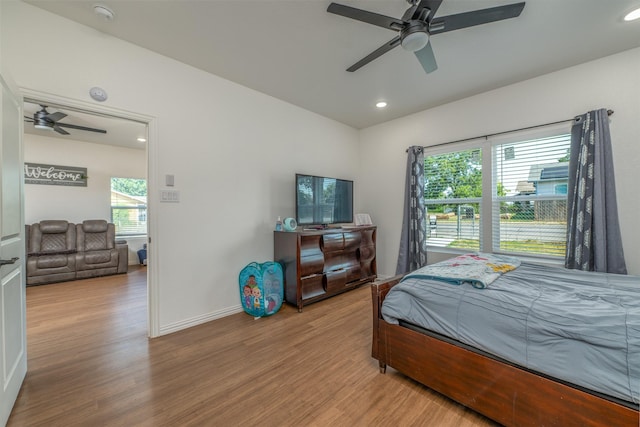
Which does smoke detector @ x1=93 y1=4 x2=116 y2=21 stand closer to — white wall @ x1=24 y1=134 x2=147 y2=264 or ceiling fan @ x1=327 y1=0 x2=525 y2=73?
ceiling fan @ x1=327 y1=0 x2=525 y2=73

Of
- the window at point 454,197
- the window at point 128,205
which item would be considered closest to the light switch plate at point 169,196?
the window at point 454,197

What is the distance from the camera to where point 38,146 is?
4656 millimetres

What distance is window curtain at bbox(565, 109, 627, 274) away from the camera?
2.38 m

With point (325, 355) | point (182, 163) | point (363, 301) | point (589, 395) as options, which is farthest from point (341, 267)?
point (589, 395)

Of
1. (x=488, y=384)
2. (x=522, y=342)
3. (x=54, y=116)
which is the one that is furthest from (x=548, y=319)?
(x=54, y=116)

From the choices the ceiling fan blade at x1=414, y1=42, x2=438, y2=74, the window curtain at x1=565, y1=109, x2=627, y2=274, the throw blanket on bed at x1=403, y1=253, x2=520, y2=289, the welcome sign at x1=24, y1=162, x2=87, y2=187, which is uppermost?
the ceiling fan blade at x1=414, y1=42, x2=438, y2=74

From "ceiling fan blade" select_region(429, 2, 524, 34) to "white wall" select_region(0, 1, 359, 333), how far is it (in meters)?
2.18

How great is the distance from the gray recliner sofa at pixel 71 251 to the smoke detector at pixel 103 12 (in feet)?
14.0

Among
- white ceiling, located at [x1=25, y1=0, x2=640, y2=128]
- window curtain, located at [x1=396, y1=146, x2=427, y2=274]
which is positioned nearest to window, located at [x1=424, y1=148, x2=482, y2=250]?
→ window curtain, located at [x1=396, y1=146, x2=427, y2=274]

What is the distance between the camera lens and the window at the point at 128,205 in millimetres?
5539

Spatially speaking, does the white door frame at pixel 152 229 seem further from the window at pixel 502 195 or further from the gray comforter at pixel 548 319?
the window at pixel 502 195

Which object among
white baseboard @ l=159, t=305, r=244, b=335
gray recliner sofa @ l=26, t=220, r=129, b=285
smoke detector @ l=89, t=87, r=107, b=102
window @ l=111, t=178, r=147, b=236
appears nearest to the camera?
smoke detector @ l=89, t=87, r=107, b=102

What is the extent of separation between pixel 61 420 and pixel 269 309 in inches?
66.1

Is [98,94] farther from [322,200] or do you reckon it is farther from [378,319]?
[378,319]
